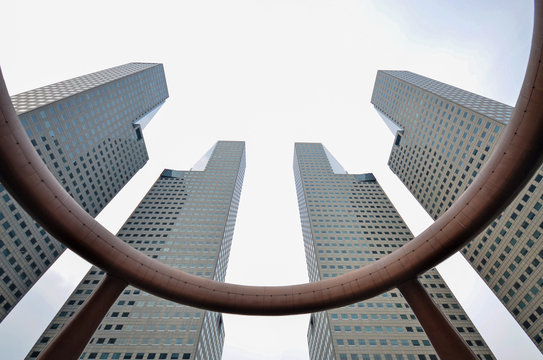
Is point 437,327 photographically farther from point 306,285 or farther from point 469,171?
point 469,171

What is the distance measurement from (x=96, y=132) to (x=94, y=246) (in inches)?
2282

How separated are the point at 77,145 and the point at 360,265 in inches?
2758

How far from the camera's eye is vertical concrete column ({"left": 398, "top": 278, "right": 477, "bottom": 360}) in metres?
20.7

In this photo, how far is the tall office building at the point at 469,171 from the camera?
1777 inches

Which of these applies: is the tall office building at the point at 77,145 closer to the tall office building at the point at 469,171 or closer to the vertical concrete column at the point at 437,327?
the vertical concrete column at the point at 437,327

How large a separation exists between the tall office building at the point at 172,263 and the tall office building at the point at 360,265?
2435cm

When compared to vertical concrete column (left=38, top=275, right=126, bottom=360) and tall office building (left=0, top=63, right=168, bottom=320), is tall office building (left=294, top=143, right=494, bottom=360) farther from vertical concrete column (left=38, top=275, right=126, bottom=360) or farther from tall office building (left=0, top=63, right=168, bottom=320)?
tall office building (left=0, top=63, right=168, bottom=320)

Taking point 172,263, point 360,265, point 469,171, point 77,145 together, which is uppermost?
point 469,171

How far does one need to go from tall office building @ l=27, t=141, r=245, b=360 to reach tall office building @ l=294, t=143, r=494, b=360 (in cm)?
2435

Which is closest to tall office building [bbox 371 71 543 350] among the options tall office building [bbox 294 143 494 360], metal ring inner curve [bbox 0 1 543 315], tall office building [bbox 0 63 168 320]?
tall office building [bbox 294 143 494 360]

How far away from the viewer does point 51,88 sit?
65.3 m

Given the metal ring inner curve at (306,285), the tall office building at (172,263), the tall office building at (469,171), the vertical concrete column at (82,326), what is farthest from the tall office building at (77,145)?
the tall office building at (469,171)

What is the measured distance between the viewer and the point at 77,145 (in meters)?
62.0

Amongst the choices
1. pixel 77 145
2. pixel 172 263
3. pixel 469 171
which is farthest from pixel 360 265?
pixel 77 145
